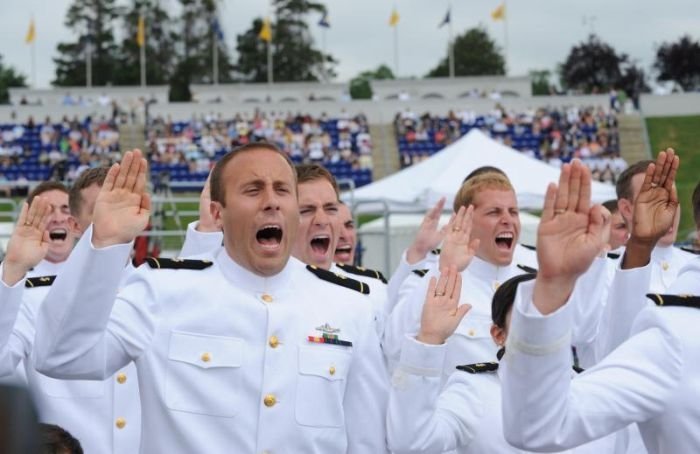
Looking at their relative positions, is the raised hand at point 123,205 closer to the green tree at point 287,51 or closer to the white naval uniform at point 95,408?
the white naval uniform at point 95,408

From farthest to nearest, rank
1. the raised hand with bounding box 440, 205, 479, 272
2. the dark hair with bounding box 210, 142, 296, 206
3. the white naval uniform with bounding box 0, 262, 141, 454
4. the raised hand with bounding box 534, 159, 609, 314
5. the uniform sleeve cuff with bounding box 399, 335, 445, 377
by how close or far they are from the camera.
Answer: the white naval uniform with bounding box 0, 262, 141, 454
the raised hand with bounding box 440, 205, 479, 272
the dark hair with bounding box 210, 142, 296, 206
the uniform sleeve cuff with bounding box 399, 335, 445, 377
the raised hand with bounding box 534, 159, 609, 314

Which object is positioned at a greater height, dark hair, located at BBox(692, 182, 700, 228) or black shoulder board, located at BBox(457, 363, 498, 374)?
dark hair, located at BBox(692, 182, 700, 228)

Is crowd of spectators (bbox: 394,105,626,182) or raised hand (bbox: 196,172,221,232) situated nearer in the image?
raised hand (bbox: 196,172,221,232)

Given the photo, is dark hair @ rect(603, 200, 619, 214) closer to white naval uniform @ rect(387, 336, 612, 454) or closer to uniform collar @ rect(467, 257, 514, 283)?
uniform collar @ rect(467, 257, 514, 283)

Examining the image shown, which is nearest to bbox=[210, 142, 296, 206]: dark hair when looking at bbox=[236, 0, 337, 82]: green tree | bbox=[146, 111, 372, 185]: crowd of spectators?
bbox=[146, 111, 372, 185]: crowd of spectators

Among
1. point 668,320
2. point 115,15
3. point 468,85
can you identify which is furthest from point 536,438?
point 115,15

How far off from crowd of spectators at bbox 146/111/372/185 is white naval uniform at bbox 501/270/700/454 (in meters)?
37.5

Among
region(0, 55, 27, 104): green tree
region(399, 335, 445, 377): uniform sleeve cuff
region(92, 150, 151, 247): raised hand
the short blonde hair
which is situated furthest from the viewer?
region(0, 55, 27, 104): green tree

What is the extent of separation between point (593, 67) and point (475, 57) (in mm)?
20638

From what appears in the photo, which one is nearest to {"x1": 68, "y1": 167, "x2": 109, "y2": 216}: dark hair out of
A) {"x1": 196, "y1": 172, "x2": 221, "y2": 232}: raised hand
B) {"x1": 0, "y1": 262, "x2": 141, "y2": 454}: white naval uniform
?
{"x1": 196, "y1": 172, "x2": 221, "y2": 232}: raised hand

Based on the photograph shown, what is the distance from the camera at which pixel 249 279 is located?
3.81 meters

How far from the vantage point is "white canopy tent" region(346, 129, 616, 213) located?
16.2 meters

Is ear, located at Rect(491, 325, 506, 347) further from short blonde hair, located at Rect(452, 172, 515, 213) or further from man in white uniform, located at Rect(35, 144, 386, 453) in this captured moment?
short blonde hair, located at Rect(452, 172, 515, 213)

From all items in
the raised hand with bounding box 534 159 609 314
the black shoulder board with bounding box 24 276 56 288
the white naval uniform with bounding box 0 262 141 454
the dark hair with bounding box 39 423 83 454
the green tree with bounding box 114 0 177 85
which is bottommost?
the white naval uniform with bounding box 0 262 141 454
